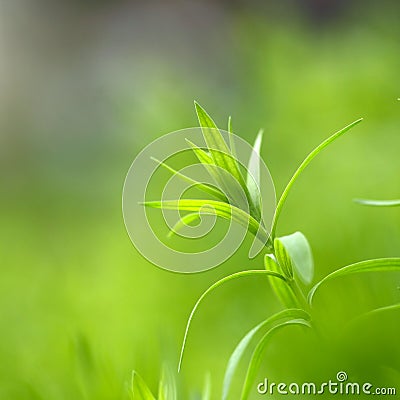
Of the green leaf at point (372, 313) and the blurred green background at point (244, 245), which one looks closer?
the green leaf at point (372, 313)

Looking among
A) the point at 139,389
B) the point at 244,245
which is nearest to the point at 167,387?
the point at 139,389

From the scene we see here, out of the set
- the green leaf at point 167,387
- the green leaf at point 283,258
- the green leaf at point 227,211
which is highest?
the green leaf at point 227,211

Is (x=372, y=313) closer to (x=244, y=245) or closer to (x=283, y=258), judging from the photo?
(x=283, y=258)

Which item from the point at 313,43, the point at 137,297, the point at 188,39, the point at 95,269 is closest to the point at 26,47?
the point at 188,39

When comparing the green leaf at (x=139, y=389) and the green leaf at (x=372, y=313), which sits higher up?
the green leaf at (x=372, y=313)

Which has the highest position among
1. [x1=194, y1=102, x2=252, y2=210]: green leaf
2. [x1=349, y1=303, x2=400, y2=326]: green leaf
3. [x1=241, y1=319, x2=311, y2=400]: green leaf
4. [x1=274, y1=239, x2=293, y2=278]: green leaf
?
[x1=194, y1=102, x2=252, y2=210]: green leaf

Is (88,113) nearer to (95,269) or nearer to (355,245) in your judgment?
(95,269)
